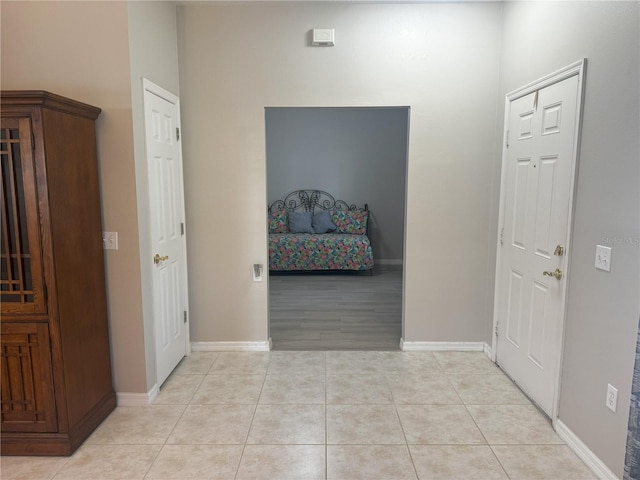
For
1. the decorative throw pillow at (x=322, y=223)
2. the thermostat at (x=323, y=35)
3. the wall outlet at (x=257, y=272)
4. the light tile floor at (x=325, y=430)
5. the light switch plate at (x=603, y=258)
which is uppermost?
the thermostat at (x=323, y=35)

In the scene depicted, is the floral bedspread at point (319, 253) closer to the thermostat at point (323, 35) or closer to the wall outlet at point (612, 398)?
the thermostat at point (323, 35)

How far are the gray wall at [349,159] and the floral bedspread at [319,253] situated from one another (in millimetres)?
940

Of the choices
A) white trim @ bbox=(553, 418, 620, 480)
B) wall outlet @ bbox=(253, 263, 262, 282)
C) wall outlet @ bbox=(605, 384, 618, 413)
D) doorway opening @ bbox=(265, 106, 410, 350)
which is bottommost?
white trim @ bbox=(553, 418, 620, 480)

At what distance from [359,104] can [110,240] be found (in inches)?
Result: 82.1

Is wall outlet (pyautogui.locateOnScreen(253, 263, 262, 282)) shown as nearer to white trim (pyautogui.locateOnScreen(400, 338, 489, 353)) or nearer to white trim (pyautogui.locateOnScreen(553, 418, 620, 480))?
white trim (pyautogui.locateOnScreen(400, 338, 489, 353))

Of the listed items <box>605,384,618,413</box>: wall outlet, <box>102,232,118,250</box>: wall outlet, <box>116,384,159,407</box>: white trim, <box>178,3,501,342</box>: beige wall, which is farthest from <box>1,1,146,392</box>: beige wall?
<box>605,384,618,413</box>: wall outlet

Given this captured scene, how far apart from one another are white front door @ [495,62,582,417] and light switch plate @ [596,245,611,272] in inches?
10.5

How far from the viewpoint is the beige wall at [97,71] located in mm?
2395

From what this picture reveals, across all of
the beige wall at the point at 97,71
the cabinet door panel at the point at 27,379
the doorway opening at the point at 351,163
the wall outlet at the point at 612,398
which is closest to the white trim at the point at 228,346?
the beige wall at the point at 97,71

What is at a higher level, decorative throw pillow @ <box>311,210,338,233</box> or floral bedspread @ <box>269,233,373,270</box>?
decorative throw pillow @ <box>311,210,338,233</box>

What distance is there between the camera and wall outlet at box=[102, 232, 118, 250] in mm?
2576

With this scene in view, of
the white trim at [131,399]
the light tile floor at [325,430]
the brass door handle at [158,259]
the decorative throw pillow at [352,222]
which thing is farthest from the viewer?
the decorative throw pillow at [352,222]

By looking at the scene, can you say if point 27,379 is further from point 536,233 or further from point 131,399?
point 536,233

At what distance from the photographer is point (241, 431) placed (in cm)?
244
